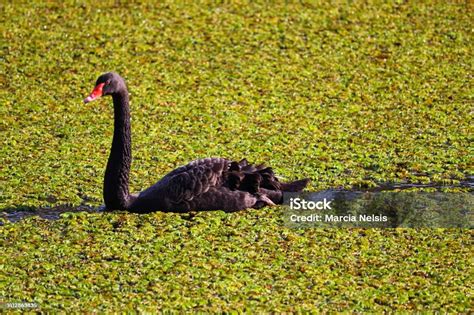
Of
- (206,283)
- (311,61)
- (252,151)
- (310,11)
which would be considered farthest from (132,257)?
(310,11)

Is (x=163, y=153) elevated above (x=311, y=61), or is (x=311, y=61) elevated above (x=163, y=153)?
(x=311, y=61)

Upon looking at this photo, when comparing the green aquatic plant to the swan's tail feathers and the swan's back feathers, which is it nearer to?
the swan's back feathers

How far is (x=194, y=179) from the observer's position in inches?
255

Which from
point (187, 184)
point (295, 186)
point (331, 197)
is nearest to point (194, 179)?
point (187, 184)

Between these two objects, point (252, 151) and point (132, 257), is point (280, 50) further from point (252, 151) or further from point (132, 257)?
point (132, 257)

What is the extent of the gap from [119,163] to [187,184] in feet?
1.73

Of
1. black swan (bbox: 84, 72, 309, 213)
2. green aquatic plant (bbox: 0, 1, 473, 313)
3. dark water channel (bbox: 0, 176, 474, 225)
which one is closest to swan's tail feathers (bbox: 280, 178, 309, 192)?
black swan (bbox: 84, 72, 309, 213)

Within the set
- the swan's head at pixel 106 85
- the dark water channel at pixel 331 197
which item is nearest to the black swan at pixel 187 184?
the swan's head at pixel 106 85

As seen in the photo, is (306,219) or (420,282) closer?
(420,282)

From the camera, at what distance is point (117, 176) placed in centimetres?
657

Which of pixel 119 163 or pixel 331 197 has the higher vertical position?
pixel 119 163

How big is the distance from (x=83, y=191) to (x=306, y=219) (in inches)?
65.5

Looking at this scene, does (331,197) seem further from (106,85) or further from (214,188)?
(106,85)

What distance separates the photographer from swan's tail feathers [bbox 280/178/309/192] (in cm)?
673
